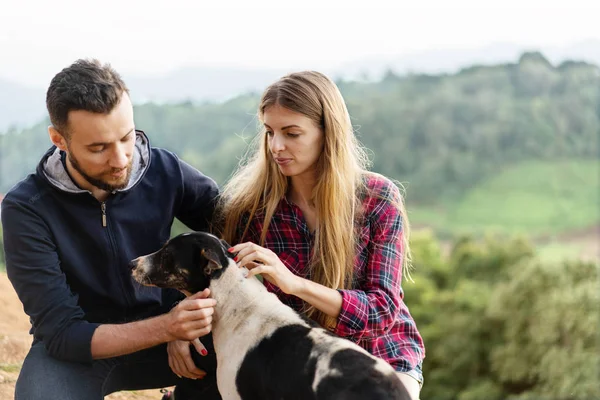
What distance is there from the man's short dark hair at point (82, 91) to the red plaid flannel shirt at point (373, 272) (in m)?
0.99

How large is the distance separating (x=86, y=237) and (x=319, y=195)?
3.74 feet

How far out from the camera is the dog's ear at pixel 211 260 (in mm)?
3355

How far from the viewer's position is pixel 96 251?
367 centimetres

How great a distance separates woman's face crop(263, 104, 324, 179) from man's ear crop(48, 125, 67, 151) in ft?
3.11

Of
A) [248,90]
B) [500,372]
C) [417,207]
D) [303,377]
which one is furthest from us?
[417,207]

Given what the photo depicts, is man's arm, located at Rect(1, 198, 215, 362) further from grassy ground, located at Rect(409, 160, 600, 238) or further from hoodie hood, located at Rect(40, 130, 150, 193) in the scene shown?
grassy ground, located at Rect(409, 160, 600, 238)

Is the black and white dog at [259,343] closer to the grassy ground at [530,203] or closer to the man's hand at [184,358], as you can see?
the man's hand at [184,358]

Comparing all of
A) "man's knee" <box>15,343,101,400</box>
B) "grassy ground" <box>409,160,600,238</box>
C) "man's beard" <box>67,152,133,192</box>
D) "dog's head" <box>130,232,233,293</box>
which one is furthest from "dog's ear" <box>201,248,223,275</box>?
"grassy ground" <box>409,160,600,238</box>

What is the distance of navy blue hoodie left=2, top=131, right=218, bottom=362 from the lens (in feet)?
11.3

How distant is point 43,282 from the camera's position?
11.3ft

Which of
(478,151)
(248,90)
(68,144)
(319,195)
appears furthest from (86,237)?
(478,151)

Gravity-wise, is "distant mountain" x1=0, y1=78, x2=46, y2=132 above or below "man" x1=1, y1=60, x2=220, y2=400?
below

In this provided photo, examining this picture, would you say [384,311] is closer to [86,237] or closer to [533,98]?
[86,237]

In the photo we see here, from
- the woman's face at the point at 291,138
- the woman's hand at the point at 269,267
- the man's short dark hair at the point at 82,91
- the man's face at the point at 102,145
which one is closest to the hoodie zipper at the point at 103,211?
the man's face at the point at 102,145
